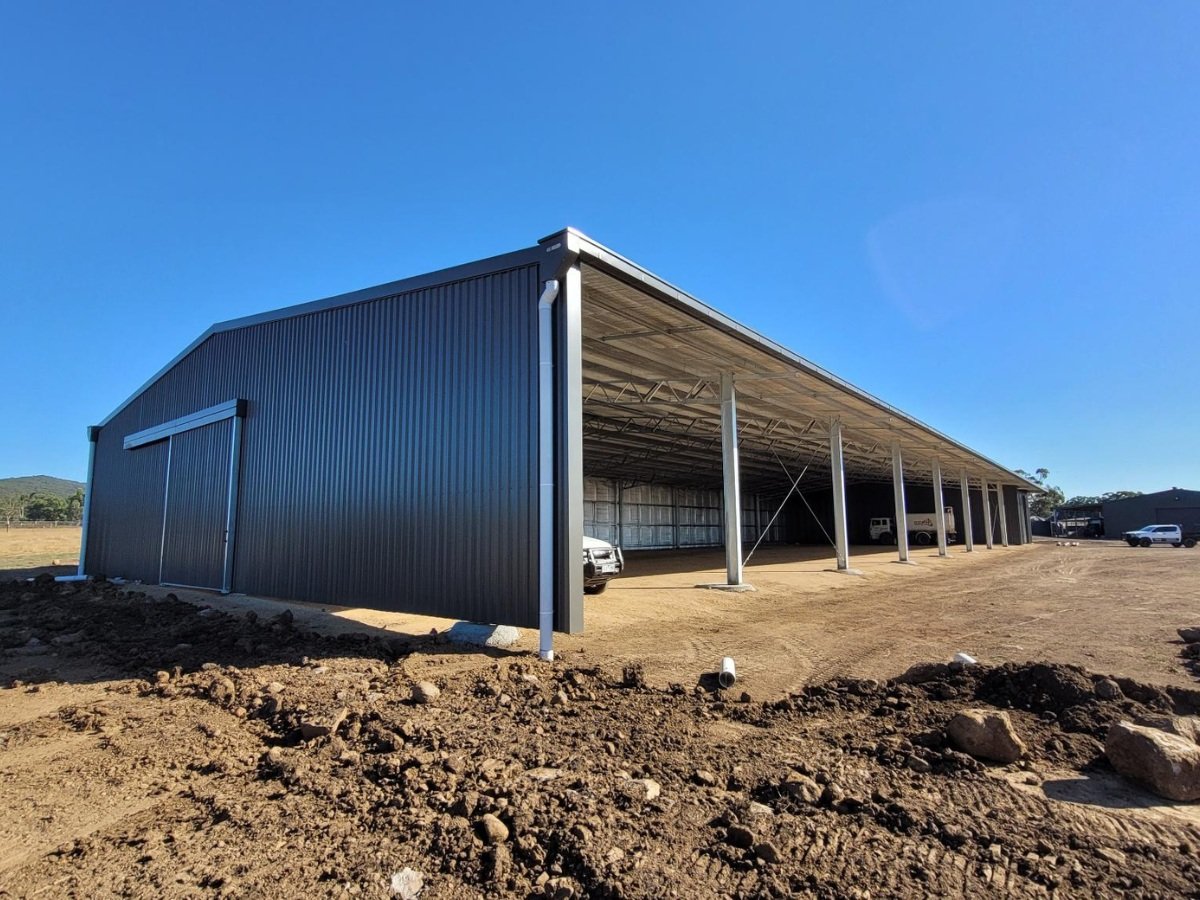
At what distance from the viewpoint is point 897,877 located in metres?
2.76

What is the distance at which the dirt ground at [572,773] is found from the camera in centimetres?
289

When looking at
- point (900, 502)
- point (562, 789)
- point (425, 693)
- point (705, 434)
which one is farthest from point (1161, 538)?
point (562, 789)

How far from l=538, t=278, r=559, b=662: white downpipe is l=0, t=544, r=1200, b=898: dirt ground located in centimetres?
52

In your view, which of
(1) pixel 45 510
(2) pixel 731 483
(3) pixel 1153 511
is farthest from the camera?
(1) pixel 45 510

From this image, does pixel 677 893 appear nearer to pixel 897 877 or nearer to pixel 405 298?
pixel 897 877

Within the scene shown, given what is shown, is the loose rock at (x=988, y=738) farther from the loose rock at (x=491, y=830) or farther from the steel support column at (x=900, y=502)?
the steel support column at (x=900, y=502)

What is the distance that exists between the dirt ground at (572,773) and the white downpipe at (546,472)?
524mm

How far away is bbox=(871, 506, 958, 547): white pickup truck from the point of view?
4928cm

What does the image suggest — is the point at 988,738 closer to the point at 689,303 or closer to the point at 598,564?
the point at 689,303

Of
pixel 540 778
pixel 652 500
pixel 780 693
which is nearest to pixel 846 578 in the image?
pixel 780 693

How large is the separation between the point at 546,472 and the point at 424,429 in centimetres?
292

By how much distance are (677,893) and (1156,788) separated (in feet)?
10.1

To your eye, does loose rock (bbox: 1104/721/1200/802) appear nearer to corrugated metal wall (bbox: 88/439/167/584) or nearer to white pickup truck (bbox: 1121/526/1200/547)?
corrugated metal wall (bbox: 88/439/167/584)

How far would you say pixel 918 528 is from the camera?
49.8 meters
